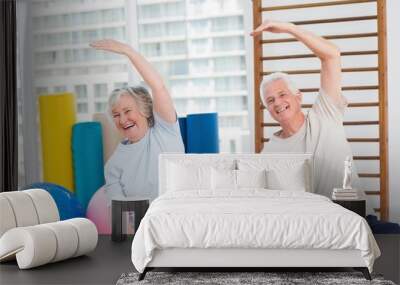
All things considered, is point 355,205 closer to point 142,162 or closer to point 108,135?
point 142,162

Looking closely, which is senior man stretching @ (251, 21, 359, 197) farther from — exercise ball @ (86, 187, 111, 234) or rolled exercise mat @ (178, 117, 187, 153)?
exercise ball @ (86, 187, 111, 234)

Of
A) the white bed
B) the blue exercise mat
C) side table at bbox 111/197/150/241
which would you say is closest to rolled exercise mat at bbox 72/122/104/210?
side table at bbox 111/197/150/241

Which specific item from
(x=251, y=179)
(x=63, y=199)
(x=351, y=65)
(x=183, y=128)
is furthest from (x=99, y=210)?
(x=351, y=65)

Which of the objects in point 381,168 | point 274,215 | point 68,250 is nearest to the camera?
point 274,215

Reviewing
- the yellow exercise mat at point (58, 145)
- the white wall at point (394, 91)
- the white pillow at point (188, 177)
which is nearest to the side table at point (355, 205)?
the white wall at point (394, 91)

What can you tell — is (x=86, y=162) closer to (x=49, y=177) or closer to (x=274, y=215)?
(x=49, y=177)

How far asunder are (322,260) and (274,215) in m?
0.45

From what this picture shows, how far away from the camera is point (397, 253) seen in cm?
545

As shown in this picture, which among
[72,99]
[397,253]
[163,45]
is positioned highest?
[163,45]

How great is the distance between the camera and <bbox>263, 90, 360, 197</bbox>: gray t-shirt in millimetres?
6461

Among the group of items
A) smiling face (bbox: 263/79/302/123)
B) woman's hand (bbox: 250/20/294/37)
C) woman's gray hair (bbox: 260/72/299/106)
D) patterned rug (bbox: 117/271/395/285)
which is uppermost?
woman's hand (bbox: 250/20/294/37)

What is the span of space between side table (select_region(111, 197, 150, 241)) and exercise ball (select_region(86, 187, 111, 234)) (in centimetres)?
63

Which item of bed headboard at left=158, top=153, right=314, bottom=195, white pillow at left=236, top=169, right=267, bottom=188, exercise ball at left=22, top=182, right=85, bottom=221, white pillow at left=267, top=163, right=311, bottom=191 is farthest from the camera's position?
exercise ball at left=22, top=182, right=85, bottom=221

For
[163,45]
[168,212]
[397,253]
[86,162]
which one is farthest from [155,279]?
[163,45]
